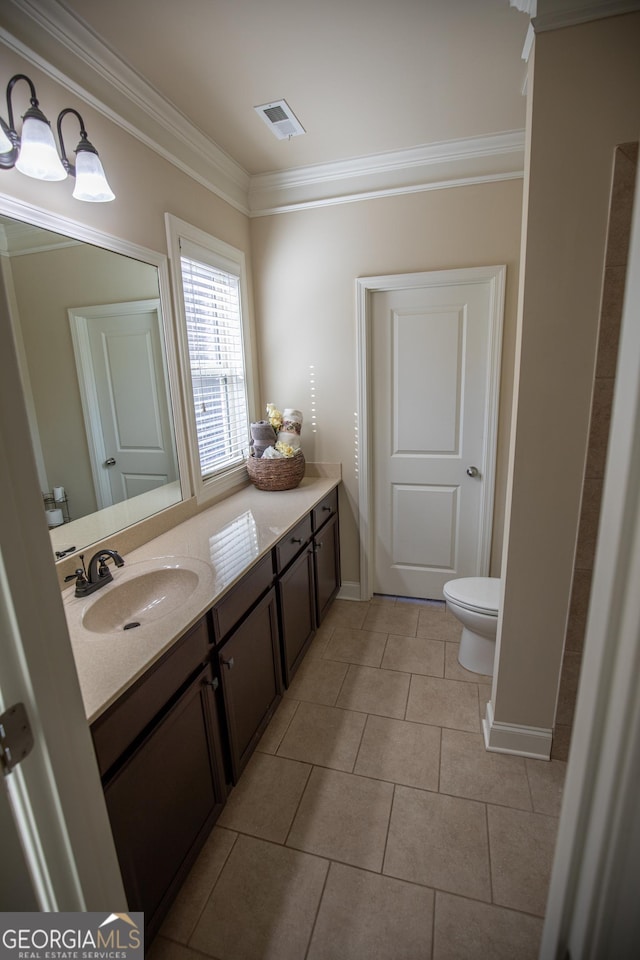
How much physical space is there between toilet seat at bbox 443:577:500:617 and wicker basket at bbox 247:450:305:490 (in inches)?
42.2

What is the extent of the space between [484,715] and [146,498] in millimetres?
1837

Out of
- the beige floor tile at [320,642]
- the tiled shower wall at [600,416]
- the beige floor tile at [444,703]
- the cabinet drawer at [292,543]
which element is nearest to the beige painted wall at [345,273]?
the beige floor tile at [320,642]

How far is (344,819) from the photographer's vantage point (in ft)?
5.18

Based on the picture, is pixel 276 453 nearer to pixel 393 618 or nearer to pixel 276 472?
pixel 276 472

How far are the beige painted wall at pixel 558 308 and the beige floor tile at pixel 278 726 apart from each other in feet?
3.37

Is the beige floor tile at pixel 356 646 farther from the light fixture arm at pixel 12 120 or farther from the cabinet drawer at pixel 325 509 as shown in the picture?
the light fixture arm at pixel 12 120

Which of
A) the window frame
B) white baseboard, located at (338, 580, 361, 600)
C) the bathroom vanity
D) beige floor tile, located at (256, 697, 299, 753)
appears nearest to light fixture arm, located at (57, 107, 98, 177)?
the window frame

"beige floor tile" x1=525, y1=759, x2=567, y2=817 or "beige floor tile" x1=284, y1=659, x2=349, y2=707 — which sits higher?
"beige floor tile" x1=284, y1=659, x2=349, y2=707

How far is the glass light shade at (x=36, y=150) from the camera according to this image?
4.17 ft

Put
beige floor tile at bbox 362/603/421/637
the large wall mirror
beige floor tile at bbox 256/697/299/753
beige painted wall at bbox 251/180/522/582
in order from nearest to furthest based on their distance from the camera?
the large wall mirror, beige floor tile at bbox 256/697/299/753, beige painted wall at bbox 251/180/522/582, beige floor tile at bbox 362/603/421/637

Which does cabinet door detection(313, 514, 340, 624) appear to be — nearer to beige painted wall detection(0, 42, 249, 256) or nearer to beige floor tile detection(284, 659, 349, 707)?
beige floor tile detection(284, 659, 349, 707)

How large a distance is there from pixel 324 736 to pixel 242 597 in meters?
0.81

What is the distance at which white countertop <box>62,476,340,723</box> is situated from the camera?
1112 mm

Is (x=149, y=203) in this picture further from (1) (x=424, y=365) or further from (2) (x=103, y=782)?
(2) (x=103, y=782)
